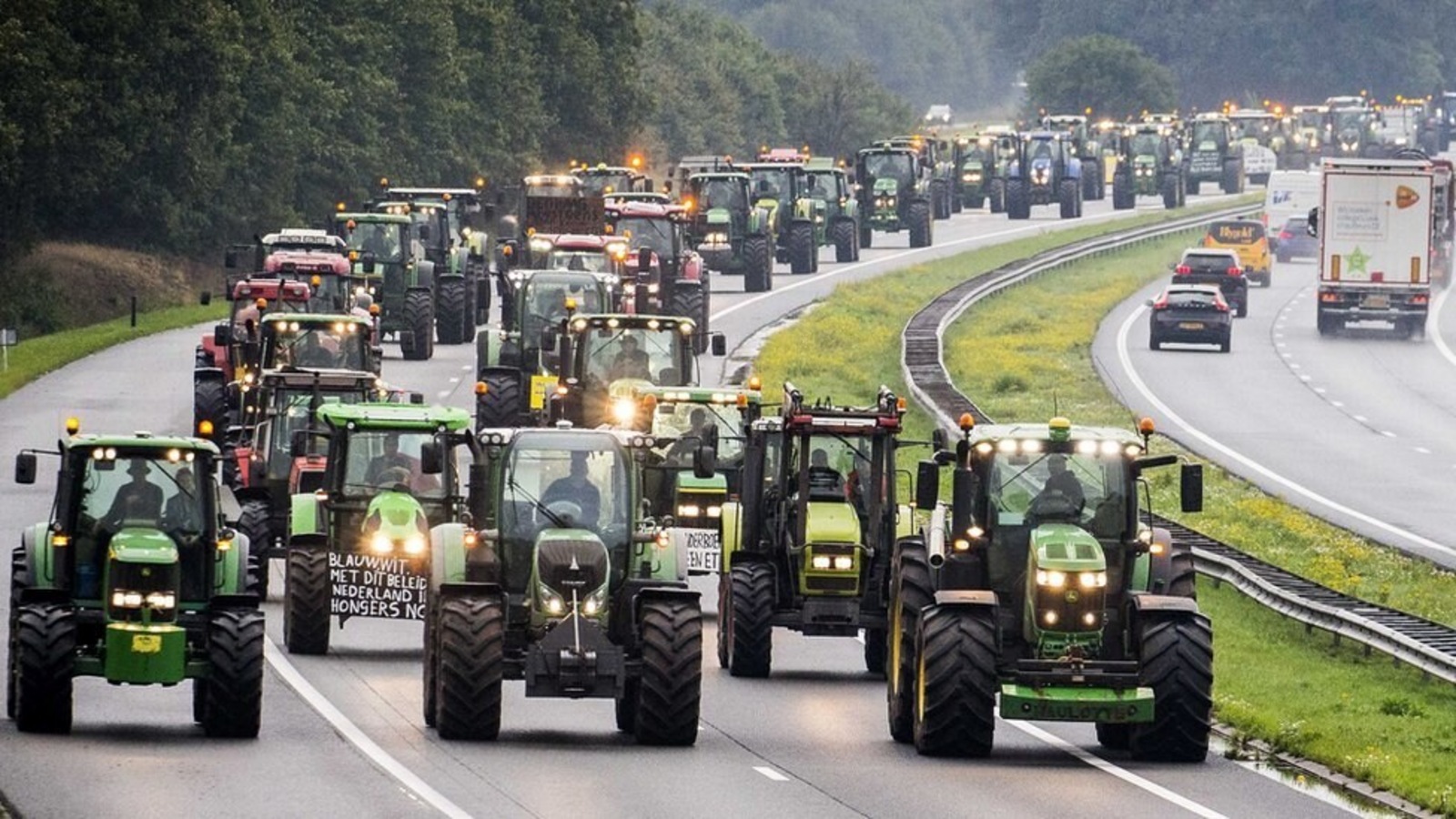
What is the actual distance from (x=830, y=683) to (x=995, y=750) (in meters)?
4.47

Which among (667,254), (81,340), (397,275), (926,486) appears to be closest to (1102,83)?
(81,340)

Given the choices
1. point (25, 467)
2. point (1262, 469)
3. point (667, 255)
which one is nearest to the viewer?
point (25, 467)

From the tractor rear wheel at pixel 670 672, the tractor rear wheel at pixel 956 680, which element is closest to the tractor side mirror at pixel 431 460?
the tractor rear wheel at pixel 670 672

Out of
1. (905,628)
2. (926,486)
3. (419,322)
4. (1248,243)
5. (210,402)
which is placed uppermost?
(1248,243)

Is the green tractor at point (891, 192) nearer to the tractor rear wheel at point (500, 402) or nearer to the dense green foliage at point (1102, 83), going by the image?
the tractor rear wheel at point (500, 402)

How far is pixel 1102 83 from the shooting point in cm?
17150

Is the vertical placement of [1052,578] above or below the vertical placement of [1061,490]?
below

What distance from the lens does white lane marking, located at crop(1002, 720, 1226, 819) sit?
24094mm

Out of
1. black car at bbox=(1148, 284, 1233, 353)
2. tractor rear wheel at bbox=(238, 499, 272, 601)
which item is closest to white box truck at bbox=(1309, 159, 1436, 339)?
black car at bbox=(1148, 284, 1233, 353)

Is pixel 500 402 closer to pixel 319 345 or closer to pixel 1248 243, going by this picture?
pixel 319 345

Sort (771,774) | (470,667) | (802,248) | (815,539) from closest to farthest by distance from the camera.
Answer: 1. (771,774)
2. (470,667)
3. (815,539)
4. (802,248)

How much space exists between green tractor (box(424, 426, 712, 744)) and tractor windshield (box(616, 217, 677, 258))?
3900cm

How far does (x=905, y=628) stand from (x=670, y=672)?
Result: 2.08 meters

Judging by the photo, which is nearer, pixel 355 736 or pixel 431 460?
pixel 355 736
